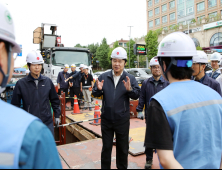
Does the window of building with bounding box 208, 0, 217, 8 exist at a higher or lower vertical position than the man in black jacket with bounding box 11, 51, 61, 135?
higher

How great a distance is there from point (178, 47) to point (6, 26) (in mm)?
1245

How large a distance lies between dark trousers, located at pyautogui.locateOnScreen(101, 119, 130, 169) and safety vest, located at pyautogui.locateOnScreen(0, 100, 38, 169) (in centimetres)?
279

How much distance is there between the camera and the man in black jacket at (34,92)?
3.56 m

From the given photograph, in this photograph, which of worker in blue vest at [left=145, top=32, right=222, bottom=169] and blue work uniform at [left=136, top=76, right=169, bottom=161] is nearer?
worker in blue vest at [left=145, top=32, right=222, bottom=169]

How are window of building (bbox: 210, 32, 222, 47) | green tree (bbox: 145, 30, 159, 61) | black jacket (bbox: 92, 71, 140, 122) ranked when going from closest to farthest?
black jacket (bbox: 92, 71, 140, 122), window of building (bbox: 210, 32, 222, 47), green tree (bbox: 145, 30, 159, 61)

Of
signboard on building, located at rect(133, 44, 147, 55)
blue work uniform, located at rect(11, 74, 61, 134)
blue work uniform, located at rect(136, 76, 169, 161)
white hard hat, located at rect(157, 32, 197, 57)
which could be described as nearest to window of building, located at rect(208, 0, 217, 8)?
signboard on building, located at rect(133, 44, 147, 55)

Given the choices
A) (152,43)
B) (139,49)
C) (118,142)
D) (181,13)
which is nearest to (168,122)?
(118,142)

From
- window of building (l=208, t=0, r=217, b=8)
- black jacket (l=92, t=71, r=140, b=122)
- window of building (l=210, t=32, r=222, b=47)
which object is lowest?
black jacket (l=92, t=71, r=140, b=122)

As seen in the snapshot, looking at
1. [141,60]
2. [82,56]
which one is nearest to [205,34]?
[141,60]

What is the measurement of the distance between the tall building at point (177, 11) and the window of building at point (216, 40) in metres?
7.36

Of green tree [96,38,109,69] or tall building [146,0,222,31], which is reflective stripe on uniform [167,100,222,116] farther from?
green tree [96,38,109,69]

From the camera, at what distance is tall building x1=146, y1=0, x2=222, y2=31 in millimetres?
44088

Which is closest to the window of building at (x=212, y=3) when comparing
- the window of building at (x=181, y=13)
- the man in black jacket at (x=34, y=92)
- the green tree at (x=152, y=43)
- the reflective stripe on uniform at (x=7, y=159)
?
the window of building at (x=181, y=13)

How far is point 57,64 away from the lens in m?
10.9
